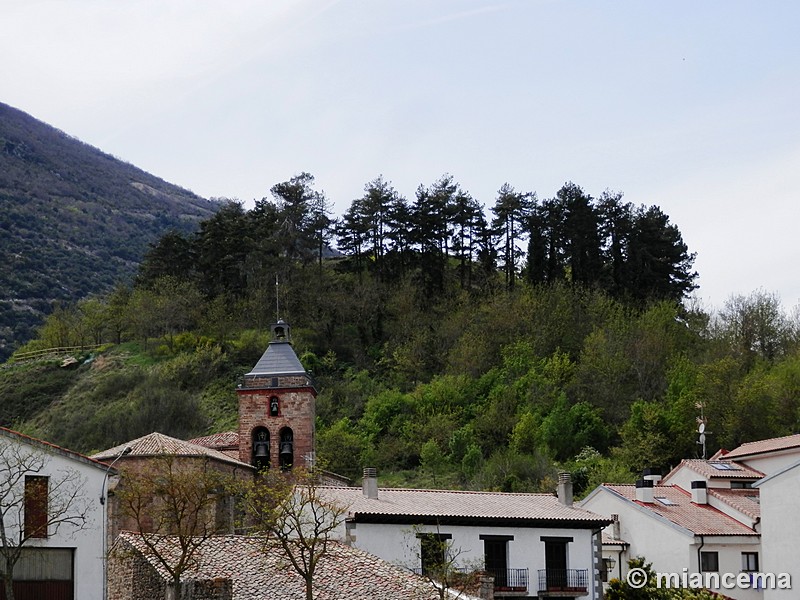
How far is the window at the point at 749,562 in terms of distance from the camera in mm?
42438

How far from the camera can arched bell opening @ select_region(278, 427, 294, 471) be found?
51.8 m

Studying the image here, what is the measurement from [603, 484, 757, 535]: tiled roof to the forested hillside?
10869mm

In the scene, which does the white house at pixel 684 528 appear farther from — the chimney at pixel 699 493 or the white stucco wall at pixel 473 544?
the white stucco wall at pixel 473 544

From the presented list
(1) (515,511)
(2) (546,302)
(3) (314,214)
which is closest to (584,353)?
(2) (546,302)

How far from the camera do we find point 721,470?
47844 mm

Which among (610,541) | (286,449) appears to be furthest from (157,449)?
(610,541)

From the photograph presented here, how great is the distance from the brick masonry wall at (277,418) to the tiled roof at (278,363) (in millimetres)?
950

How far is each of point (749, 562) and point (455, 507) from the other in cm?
1046

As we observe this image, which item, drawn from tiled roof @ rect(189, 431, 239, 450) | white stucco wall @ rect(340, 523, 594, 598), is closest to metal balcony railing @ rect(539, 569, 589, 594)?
white stucco wall @ rect(340, 523, 594, 598)

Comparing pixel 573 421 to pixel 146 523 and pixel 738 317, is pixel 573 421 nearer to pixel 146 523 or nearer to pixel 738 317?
pixel 738 317

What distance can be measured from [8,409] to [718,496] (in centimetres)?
4905

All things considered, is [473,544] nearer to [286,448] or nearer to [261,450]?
[286,448]

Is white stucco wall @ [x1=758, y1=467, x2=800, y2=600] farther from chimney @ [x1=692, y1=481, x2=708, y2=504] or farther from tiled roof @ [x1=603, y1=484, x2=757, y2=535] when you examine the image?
chimney @ [x1=692, y1=481, x2=708, y2=504]

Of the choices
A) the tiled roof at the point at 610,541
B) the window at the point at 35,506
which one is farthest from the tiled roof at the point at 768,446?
the window at the point at 35,506
